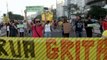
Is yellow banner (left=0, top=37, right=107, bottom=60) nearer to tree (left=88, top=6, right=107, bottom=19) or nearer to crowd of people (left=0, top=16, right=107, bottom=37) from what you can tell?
crowd of people (left=0, top=16, right=107, bottom=37)

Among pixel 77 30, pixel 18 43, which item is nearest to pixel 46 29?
pixel 77 30

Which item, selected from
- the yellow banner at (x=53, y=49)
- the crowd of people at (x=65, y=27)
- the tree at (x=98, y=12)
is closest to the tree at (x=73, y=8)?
the tree at (x=98, y=12)

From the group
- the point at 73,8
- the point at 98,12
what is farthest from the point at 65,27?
the point at 73,8

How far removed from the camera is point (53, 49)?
814cm

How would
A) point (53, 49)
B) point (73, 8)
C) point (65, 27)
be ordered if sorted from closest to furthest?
point (53, 49)
point (65, 27)
point (73, 8)

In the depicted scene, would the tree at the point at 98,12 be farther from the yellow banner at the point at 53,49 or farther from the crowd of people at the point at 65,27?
the yellow banner at the point at 53,49

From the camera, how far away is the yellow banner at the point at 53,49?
7961 mm

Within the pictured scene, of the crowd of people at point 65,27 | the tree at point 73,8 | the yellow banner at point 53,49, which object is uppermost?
the yellow banner at point 53,49

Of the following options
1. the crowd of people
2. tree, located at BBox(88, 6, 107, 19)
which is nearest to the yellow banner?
the crowd of people

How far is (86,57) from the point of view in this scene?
798 centimetres

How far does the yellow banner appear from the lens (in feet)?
26.1

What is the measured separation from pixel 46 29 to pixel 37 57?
10.3 metres

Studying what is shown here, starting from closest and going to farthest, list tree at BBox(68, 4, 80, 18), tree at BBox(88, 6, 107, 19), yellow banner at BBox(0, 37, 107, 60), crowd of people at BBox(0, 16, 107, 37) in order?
yellow banner at BBox(0, 37, 107, 60), crowd of people at BBox(0, 16, 107, 37), tree at BBox(88, 6, 107, 19), tree at BBox(68, 4, 80, 18)

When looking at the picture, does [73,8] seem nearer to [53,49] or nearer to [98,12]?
[98,12]
